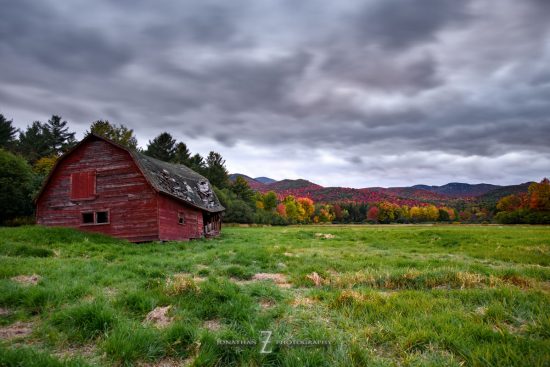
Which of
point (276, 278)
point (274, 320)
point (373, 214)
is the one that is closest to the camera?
point (274, 320)

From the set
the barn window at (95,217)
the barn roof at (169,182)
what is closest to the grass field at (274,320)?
the barn roof at (169,182)

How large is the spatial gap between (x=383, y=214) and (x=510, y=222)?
173 feet

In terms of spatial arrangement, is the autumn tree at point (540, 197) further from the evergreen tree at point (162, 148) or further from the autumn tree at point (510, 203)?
the evergreen tree at point (162, 148)

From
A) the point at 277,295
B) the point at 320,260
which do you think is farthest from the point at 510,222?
the point at 277,295

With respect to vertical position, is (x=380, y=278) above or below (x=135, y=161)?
below

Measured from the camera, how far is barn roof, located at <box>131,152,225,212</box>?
21.1 m

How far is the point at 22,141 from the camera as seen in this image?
6544 centimetres

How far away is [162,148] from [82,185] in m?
48.5

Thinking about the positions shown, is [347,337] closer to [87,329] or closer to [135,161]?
[87,329]

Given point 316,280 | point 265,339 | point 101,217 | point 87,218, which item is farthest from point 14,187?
point 265,339

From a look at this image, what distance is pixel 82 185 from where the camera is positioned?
2111 centimetres

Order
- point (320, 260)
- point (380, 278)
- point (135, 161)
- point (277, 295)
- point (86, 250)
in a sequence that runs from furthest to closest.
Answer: point (135, 161) → point (86, 250) → point (320, 260) → point (380, 278) → point (277, 295)

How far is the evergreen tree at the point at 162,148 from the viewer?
66.8 meters

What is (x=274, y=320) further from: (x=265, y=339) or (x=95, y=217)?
(x=95, y=217)
